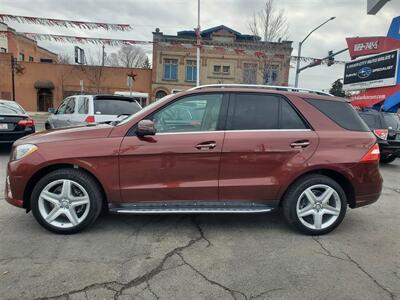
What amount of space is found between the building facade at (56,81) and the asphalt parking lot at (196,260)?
1344 inches

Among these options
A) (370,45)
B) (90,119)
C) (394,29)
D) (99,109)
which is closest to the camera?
(90,119)

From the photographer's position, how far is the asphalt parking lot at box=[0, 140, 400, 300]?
2.81 meters

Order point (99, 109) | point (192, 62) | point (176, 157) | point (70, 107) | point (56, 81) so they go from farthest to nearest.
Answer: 1. point (192, 62)
2. point (56, 81)
3. point (70, 107)
4. point (99, 109)
5. point (176, 157)

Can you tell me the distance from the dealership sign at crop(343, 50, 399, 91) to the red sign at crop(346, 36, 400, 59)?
36 cm

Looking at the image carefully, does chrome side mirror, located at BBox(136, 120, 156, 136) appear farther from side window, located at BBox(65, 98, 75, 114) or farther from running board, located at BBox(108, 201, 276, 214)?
side window, located at BBox(65, 98, 75, 114)

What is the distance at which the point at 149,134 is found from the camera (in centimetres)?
369

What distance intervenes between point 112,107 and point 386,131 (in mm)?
7579

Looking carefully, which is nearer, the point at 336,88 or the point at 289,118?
the point at 289,118

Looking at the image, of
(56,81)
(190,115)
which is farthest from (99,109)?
(56,81)

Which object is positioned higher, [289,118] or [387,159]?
[289,118]

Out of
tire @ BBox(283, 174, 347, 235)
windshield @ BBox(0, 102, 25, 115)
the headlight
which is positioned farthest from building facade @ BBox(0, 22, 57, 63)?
tire @ BBox(283, 174, 347, 235)

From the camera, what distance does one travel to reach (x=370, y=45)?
17.5m

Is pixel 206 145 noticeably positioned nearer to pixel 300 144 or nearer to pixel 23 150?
pixel 300 144

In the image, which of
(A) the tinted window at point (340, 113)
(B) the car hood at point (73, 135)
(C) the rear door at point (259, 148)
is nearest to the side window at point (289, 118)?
(C) the rear door at point (259, 148)
